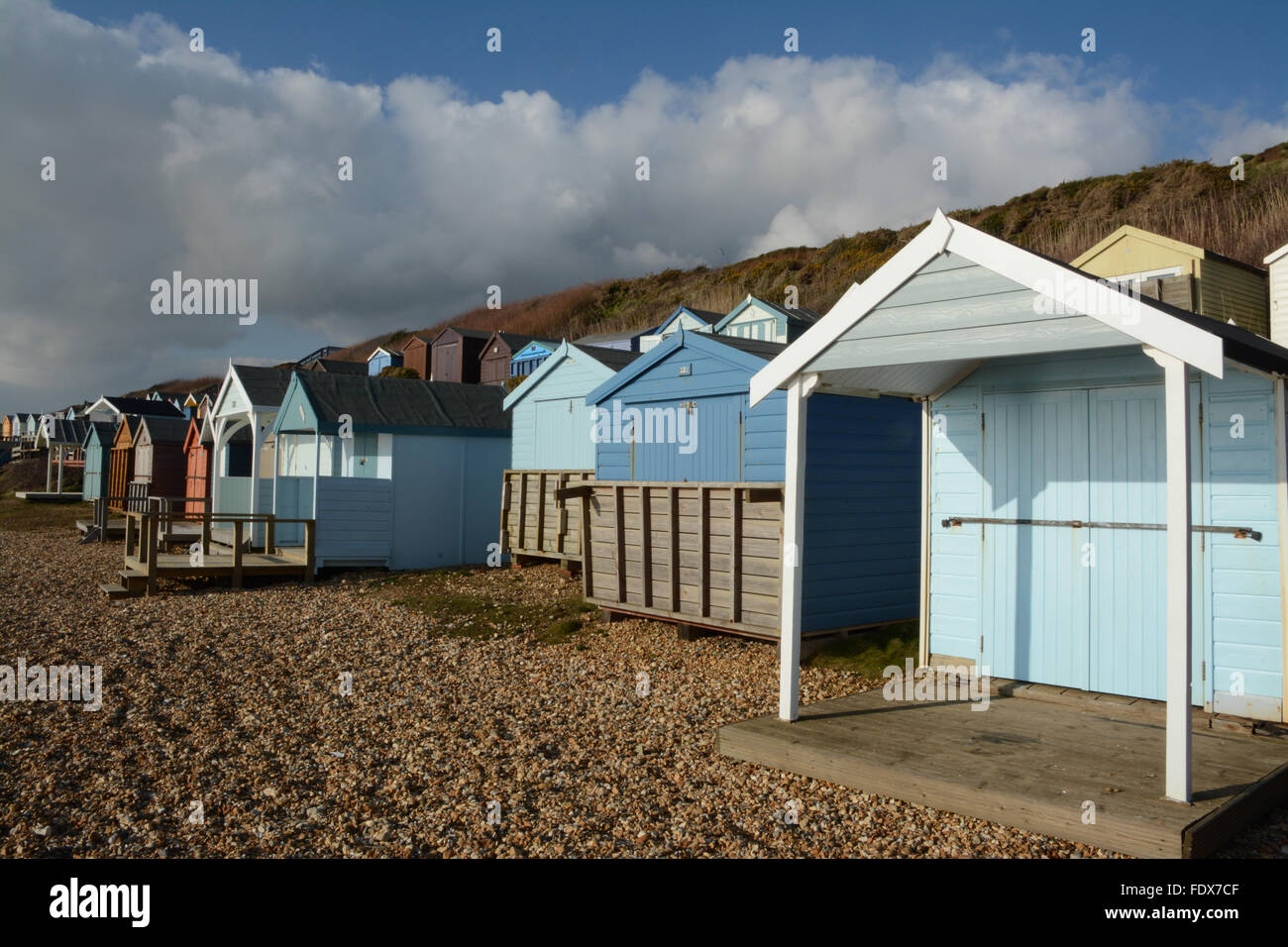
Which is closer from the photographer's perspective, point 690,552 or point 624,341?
point 690,552

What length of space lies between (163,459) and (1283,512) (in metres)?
29.0

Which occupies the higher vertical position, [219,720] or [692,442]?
[692,442]

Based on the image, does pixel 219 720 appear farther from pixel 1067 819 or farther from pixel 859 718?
pixel 1067 819

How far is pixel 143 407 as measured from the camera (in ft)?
143

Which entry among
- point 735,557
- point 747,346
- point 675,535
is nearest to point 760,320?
point 747,346

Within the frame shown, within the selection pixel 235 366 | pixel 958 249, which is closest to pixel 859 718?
pixel 958 249

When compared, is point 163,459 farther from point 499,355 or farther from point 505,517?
point 499,355

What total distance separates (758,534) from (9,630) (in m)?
9.51

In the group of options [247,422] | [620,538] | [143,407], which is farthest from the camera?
[143,407]

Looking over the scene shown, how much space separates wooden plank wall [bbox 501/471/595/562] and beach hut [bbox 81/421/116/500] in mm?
24686

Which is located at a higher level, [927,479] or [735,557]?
[927,479]

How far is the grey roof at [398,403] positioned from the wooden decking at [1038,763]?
12.2 m

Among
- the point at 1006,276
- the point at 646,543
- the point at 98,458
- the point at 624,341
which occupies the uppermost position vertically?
the point at 624,341

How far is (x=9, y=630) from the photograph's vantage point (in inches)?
442
